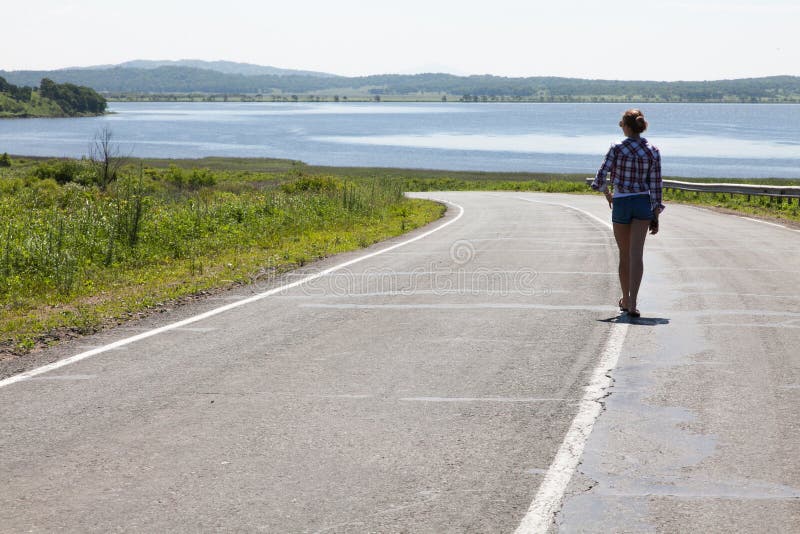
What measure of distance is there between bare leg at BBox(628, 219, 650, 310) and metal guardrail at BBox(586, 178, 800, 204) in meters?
20.4

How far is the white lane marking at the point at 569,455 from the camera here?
13.5 ft

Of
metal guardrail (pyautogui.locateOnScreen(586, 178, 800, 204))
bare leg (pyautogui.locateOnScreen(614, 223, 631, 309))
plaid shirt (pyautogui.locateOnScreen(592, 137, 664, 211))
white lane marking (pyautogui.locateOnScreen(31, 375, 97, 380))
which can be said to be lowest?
metal guardrail (pyautogui.locateOnScreen(586, 178, 800, 204))

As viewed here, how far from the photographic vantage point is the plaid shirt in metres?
9.23

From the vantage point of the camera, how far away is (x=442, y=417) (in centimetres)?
568

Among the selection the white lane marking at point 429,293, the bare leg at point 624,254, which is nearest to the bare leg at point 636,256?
the bare leg at point 624,254

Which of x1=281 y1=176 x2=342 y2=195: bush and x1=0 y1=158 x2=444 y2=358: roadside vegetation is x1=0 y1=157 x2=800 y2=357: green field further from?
x1=281 y1=176 x2=342 y2=195: bush

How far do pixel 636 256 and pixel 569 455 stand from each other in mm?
4746

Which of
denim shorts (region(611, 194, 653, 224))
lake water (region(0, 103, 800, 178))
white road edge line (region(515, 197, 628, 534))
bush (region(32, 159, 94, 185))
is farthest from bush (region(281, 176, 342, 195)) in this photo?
lake water (region(0, 103, 800, 178))

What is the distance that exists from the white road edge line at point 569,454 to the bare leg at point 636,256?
1736mm

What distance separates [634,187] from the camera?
927 cm

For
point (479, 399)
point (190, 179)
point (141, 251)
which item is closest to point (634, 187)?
point (479, 399)

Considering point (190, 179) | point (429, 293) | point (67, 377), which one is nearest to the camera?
point (67, 377)

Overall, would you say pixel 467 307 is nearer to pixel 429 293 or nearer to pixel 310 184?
pixel 429 293

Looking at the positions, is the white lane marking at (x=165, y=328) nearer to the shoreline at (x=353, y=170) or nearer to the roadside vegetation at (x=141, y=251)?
the roadside vegetation at (x=141, y=251)
